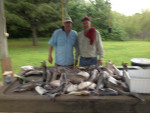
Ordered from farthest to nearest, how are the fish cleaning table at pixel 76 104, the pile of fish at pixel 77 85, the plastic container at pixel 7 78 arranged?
1. the plastic container at pixel 7 78
2. the pile of fish at pixel 77 85
3. the fish cleaning table at pixel 76 104

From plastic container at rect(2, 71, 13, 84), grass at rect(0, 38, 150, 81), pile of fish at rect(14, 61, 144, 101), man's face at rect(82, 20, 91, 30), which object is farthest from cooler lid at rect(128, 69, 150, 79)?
grass at rect(0, 38, 150, 81)

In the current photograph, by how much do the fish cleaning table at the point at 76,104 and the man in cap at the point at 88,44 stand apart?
1.16 metres

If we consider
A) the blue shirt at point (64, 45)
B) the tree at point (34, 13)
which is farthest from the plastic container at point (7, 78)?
the tree at point (34, 13)

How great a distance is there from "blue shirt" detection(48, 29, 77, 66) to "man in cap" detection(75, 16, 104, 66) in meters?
0.16

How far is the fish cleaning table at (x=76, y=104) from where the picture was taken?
1.59 m

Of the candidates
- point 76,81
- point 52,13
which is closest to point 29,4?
point 52,13

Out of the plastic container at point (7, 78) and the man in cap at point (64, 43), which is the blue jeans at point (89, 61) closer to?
the man in cap at point (64, 43)

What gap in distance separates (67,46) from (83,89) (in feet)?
3.77

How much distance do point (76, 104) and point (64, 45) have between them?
1.39m

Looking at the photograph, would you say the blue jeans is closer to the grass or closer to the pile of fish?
the pile of fish

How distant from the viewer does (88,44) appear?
262cm

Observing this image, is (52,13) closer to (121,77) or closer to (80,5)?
(80,5)

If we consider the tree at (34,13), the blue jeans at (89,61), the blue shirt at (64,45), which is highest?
the tree at (34,13)

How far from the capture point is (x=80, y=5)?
1249cm
